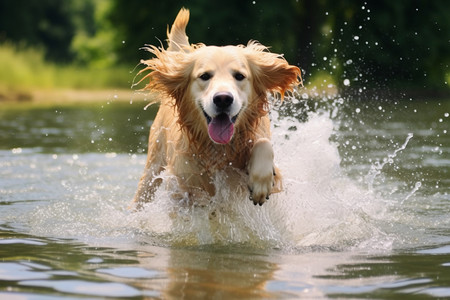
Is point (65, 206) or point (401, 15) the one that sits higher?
point (401, 15)

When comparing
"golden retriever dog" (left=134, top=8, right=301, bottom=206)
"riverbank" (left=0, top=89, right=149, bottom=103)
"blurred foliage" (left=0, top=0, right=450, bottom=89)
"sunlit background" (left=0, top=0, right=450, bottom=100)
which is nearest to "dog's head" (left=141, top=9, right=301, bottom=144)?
"golden retriever dog" (left=134, top=8, right=301, bottom=206)

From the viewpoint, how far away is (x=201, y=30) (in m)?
30.2

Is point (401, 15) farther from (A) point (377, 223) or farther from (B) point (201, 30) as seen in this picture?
(A) point (377, 223)

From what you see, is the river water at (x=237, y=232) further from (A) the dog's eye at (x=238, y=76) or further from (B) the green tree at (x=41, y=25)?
(B) the green tree at (x=41, y=25)

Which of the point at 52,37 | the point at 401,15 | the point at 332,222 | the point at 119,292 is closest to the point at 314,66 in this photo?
the point at 401,15

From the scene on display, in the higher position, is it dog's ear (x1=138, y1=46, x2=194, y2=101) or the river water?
dog's ear (x1=138, y1=46, x2=194, y2=101)

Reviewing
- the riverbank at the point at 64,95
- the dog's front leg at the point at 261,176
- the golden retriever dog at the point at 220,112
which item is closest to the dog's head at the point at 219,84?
the golden retriever dog at the point at 220,112

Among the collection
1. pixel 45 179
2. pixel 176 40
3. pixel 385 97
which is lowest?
pixel 45 179

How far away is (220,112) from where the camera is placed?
546cm

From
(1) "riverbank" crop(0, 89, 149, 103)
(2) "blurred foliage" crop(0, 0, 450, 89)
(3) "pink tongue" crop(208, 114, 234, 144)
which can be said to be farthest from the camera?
(2) "blurred foliage" crop(0, 0, 450, 89)

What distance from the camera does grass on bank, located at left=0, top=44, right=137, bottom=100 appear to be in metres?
23.2

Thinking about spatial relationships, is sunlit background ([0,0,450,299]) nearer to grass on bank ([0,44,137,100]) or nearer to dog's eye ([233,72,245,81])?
dog's eye ([233,72,245,81])

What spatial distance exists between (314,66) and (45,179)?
72.5 ft

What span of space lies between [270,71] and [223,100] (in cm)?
82
